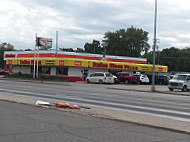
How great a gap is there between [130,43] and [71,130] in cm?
9763

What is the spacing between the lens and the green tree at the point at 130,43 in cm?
10394

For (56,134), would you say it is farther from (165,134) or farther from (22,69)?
(22,69)

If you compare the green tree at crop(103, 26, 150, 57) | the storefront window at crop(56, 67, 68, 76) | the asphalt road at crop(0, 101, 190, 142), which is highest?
the green tree at crop(103, 26, 150, 57)

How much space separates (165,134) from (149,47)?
99003 mm

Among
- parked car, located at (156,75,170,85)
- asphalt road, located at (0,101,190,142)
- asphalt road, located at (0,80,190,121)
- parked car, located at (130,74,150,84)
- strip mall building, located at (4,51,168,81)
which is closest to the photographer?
asphalt road, located at (0,101,190,142)

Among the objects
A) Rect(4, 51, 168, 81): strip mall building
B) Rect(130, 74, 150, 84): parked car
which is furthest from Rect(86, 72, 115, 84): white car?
Rect(4, 51, 168, 81): strip mall building

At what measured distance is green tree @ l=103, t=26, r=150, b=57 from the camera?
341 feet

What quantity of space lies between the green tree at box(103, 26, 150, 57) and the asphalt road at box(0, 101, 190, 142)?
93.8m

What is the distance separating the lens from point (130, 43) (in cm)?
10475

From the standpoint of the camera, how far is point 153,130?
30.2ft

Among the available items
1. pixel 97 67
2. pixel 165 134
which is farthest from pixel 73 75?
pixel 165 134

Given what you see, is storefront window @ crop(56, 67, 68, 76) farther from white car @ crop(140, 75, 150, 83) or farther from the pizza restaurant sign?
white car @ crop(140, 75, 150, 83)

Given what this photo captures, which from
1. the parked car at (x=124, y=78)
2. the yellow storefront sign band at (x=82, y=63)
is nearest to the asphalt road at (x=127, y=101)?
the parked car at (x=124, y=78)

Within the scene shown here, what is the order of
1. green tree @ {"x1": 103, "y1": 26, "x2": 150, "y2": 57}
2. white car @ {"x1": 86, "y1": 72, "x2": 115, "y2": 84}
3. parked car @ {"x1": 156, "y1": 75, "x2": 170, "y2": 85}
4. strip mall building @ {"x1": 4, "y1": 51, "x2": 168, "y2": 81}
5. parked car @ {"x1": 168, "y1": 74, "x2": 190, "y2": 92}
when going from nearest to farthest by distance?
parked car @ {"x1": 168, "y1": 74, "x2": 190, "y2": 92}, white car @ {"x1": 86, "y1": 72, "x2": 115, "y2": 84}, strip mall building @ {"x1": 4, "y1": 51, "x2": 168, "y2": 81}, parked car @ {"x1": 156, "y1": 75, "x2": 170, "y2": 85}, green tree @ {"x1": 103, "y1": 26, "x2": 150, "y2": 57}
